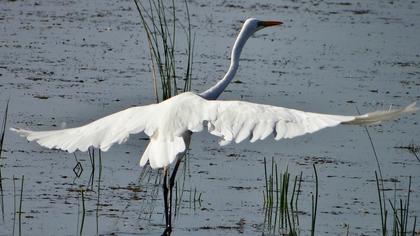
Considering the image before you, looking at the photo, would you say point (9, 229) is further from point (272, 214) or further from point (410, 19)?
point (410, 19)

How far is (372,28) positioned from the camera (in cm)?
1289

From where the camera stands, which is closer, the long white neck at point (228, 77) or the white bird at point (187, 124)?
the white bird at point (187, 124)

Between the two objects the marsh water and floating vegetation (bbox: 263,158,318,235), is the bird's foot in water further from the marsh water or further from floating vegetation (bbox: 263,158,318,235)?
A: floating vegetation (bbox: 263,158,318,235)

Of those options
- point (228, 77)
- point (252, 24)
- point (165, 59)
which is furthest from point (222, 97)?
point (228, 77)

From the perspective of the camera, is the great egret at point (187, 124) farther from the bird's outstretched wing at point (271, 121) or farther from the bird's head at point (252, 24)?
the bird's head at point (252, 24)

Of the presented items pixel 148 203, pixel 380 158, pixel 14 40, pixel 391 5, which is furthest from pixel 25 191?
pixel 391 5

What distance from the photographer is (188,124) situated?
17.0ft

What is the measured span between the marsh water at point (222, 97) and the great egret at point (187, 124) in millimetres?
585

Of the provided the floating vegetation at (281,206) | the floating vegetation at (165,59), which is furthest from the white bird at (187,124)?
the floating vegetation at (165,59)

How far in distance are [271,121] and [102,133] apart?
36.7 inches

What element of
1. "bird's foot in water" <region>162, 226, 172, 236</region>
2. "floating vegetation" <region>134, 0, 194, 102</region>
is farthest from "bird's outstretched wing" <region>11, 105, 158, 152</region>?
"floating vegetation" <region>134, 0, 194, 102</region>

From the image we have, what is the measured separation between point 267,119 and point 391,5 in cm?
1017

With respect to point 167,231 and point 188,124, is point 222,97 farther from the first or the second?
point 188,124

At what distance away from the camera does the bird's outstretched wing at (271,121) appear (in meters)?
4.72
